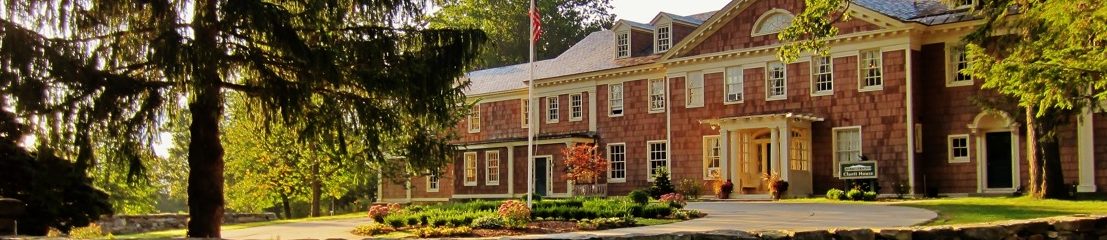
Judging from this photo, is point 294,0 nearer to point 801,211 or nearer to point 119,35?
point 119,35

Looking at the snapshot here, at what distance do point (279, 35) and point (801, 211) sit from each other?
12545mm

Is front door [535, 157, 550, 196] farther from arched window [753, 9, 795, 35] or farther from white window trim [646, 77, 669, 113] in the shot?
arched window [753, 9, 795, 35]

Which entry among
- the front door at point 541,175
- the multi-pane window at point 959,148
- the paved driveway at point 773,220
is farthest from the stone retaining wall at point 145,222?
the multi-pane window at point 959,148

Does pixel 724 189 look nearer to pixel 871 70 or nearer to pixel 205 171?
pixel 871 70

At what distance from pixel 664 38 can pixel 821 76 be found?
7.43 metres

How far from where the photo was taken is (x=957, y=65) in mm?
28047

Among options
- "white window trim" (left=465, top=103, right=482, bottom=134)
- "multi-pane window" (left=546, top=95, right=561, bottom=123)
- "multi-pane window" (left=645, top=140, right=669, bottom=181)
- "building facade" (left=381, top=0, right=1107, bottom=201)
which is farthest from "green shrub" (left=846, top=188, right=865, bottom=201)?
"white window trim" (left=465, top=103, right=482, bottom=134)

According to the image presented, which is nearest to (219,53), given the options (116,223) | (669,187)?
(116,223)

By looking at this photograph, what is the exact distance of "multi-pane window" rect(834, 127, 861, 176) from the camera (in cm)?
2947

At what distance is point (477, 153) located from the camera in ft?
138

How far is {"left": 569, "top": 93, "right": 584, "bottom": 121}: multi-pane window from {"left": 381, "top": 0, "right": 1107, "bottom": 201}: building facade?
0.07 metres

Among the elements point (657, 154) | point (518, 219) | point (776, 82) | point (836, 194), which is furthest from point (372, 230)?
point (657, 154)

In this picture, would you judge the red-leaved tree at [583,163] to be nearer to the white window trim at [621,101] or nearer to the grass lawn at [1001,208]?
the white window trim at [621,101]

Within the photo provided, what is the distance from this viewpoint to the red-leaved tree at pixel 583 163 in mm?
34281
